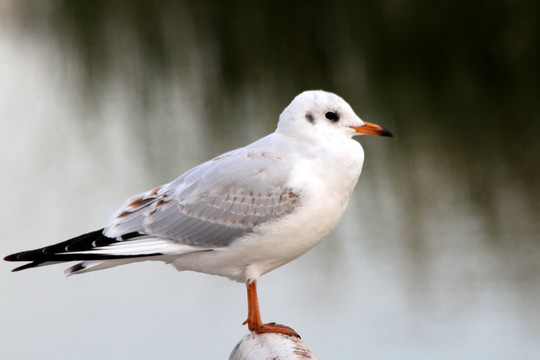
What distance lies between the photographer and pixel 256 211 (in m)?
3.96

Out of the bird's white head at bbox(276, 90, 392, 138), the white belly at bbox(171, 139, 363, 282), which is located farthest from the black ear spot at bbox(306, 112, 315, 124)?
the white belly at bbox(171, 139, 363, 282)

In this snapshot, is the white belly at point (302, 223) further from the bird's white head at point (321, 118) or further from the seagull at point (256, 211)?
the bird's white head at point (321, 118)

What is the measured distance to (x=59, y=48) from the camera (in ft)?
47.0

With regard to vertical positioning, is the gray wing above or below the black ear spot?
below

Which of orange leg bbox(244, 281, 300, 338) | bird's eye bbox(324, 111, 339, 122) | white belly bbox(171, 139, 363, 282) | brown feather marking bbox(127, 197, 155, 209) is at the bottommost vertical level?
orange leg bbox(244, 281, 300, 338)

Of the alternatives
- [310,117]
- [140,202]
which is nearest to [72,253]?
[140,202]

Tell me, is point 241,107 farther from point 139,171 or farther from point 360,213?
point 360,213

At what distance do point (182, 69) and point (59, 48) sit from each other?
2375mm

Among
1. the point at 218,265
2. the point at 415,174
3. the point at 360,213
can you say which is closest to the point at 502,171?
the point at 415,174

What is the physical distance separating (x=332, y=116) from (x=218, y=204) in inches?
24.7

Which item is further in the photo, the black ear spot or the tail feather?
the black ear spot

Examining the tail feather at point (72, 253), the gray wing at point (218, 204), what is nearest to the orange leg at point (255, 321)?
the gray wing at point (218, 204)

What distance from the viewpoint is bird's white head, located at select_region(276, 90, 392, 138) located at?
153 inches

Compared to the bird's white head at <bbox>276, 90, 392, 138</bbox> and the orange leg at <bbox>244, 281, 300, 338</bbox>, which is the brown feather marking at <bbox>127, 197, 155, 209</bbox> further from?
the bird's white head at <bbox>276, 90, 392, 138</bbox>
